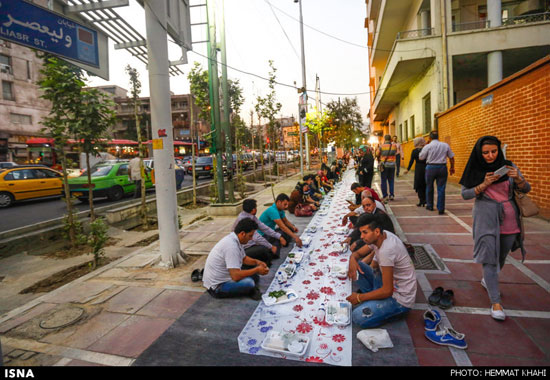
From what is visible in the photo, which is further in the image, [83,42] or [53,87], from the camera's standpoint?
[53,87]

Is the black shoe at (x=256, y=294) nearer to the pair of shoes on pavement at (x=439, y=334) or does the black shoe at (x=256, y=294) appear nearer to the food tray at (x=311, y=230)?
the pair of shoes on pavement at (x=439, y=334)

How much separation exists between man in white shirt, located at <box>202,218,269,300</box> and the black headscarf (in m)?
2.40

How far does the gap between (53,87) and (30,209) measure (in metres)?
8.04

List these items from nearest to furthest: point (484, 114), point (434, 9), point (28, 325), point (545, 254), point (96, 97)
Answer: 1. point (28, 325)
2. point (545, 254)
3. point (96, 97)
4. point (484, 114)
5. point (434, 9)

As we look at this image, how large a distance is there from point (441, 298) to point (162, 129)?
465cm

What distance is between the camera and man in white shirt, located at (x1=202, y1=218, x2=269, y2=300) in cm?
379

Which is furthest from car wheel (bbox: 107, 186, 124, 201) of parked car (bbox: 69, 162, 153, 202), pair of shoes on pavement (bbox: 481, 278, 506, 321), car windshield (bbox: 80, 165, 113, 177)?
pair of shoes on pavement (bbox: 481, 278, 506, 321)

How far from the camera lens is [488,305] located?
334cm

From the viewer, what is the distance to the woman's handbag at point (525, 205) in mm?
2998

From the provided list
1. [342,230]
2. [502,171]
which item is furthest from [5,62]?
[502,171]

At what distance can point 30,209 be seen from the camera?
11922 mm

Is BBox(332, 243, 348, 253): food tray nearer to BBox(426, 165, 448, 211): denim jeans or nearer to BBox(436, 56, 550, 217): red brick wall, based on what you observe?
BBox(426, 165, 448, 211): denim jeans
